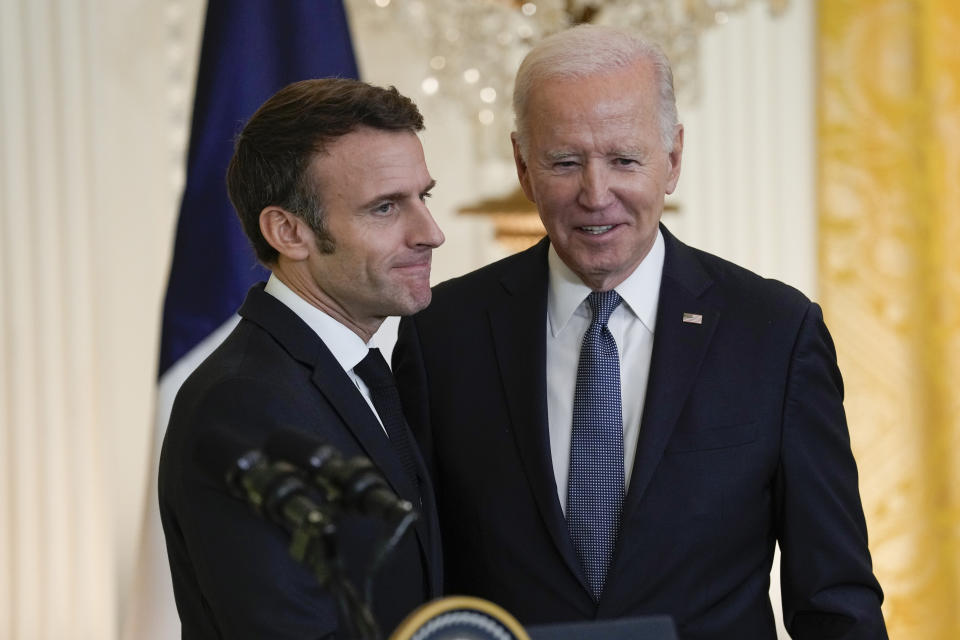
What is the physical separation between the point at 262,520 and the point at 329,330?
420 mm

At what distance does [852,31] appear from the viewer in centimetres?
418

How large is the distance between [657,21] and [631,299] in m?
1.87

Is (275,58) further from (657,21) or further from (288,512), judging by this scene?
(288,512)

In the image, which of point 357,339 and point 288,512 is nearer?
point 288,512

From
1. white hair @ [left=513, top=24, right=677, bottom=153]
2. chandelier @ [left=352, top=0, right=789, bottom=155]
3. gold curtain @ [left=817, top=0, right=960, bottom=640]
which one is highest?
chandelier @ [left=352, top=0, right=789, bottom=155]

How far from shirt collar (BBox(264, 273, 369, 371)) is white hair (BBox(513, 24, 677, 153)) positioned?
45 centimetres

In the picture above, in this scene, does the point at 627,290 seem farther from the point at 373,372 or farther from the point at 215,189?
the point at 215,189

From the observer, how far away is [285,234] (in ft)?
5.57

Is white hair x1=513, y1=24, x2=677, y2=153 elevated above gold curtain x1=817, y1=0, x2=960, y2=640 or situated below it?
above

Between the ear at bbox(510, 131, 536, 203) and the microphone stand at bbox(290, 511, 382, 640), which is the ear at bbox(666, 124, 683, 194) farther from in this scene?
the microphone stand at bbox(290, 511, 382, 640)

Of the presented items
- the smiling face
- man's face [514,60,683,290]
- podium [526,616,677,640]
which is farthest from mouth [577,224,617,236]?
podium [526,616,677,640]

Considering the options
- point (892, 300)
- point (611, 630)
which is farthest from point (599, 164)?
point (892, 300)

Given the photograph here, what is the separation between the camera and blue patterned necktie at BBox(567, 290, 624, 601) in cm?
178

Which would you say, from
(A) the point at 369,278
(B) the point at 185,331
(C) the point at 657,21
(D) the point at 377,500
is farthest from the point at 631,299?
(C) the point at 657,21
